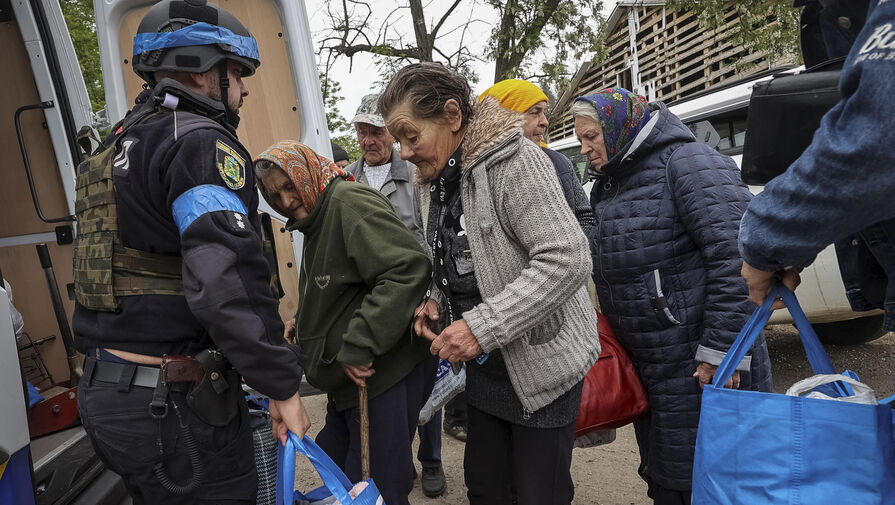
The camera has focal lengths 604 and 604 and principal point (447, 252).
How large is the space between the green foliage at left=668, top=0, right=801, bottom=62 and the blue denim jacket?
27.5 ft

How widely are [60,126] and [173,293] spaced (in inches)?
104

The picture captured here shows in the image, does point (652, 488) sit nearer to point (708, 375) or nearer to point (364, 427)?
point (708, 375)

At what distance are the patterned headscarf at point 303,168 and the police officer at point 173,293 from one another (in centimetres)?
35

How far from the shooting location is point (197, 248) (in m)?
1.52

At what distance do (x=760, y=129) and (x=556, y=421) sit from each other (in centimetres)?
104

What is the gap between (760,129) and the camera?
4.23ft

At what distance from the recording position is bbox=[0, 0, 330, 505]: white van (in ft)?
10.7

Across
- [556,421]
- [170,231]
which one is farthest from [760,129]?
[170,231]

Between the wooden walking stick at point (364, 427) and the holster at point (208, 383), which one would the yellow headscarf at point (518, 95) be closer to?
the wooden walking stick at point (364, 427)

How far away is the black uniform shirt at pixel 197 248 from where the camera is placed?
5.00ft

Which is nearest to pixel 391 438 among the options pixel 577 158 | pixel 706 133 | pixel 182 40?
pixel 182 40

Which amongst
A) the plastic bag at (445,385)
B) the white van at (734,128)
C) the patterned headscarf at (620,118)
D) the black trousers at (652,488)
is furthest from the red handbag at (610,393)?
the white van at (734,128)

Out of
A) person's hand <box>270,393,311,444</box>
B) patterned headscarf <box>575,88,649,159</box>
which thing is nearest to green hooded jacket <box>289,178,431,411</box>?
person's hand <box>270,393,311,444</box>

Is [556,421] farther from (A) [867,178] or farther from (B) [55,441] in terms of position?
(B) [55,441]
